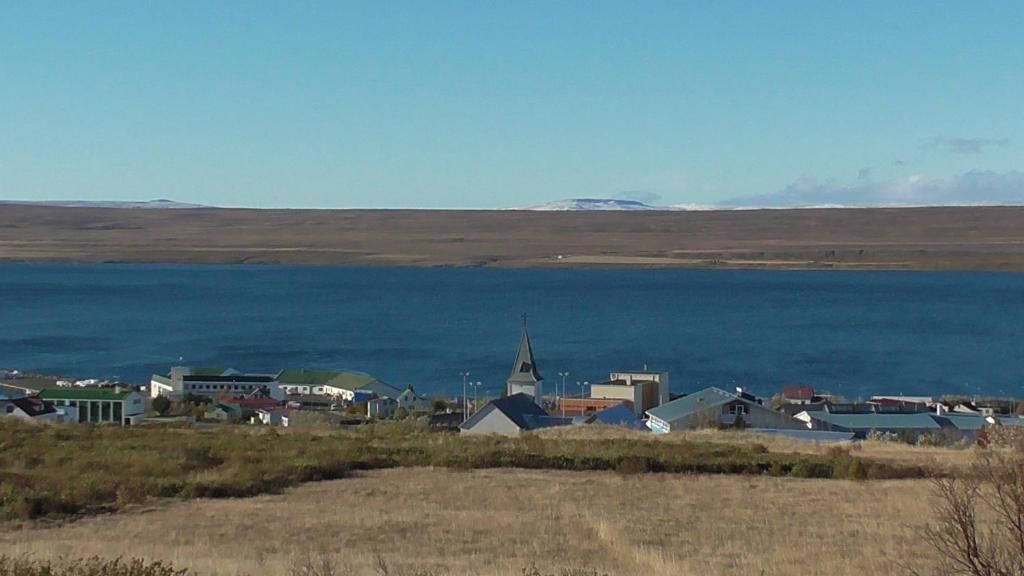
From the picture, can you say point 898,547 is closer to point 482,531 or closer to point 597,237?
point 482,531

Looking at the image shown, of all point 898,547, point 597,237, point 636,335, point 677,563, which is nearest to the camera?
point 677,563

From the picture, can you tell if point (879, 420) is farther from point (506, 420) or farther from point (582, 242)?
point (582, 242)

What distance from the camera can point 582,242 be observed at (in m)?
176

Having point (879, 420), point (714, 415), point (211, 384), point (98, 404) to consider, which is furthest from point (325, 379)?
point (879, 420)

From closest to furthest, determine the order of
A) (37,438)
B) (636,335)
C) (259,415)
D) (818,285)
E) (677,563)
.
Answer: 1. (677,563)
2. (37,438)
3. (259,415)
4. (636,335)
5. (818,285)

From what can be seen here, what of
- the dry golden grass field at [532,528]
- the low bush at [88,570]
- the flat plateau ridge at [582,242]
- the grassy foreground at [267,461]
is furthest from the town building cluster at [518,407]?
the flat plateau ridge at [582,242]

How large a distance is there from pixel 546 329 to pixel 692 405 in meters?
41.6

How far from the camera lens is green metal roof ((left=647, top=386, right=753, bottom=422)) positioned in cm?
2481

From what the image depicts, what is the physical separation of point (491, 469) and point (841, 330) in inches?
2179

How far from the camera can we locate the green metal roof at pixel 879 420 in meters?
25.5

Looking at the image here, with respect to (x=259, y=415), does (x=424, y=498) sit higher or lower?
higher

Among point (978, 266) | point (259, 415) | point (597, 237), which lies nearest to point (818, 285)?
point (978, 266)

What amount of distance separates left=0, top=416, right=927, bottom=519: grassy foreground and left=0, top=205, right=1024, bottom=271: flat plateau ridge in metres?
122

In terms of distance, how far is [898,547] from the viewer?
29.0ft
